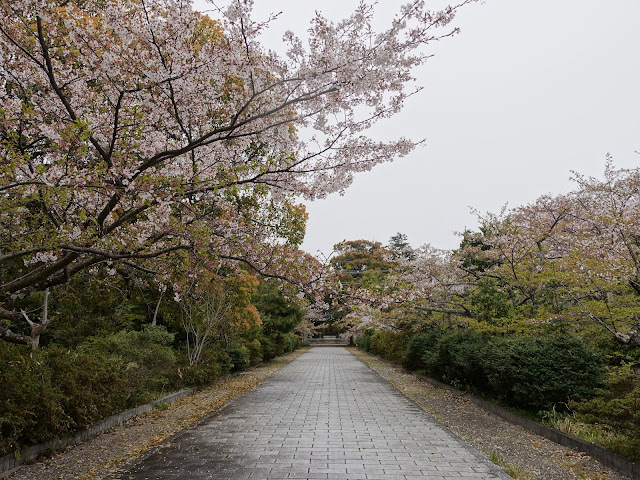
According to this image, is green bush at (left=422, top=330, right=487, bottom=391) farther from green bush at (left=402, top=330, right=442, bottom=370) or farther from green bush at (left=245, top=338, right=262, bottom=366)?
green bush at (left=245, top=338, right=262, bottom=366)

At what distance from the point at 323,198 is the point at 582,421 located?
508 centimetres

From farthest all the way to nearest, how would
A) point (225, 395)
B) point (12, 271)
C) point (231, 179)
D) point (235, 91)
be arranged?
1. point (225, 395)
2. point (12, 271)
3. point (235, 91)
4. point (231, 179)

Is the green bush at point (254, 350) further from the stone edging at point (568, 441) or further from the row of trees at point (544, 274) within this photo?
the stone edging at point (568, 441)

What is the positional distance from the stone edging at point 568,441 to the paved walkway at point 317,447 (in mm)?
1357

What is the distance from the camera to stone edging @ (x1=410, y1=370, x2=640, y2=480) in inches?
199

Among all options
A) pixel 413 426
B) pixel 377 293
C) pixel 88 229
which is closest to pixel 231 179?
pixel 88 229

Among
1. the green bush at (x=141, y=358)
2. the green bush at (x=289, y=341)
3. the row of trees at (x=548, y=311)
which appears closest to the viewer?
the row of trees at (x=548, y=311)

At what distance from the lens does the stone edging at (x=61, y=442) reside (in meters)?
4.98

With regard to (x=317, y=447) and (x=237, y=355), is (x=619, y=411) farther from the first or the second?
(x=237, y=355)

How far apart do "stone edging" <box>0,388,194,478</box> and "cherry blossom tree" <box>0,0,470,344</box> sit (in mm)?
1406

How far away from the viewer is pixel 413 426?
789cm

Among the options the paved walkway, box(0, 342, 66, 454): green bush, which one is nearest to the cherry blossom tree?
box(0, 342, 66, 454): green bush

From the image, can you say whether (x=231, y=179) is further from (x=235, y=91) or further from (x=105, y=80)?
(x=105, y=80)

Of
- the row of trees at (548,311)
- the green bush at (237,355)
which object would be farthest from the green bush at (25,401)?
the green bush at (237,355)
